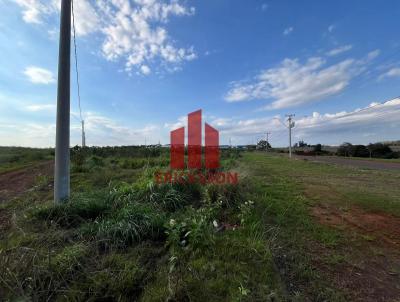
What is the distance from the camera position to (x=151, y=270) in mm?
2420

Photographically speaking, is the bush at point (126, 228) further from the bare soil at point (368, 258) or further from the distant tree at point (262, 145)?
the distant tree at point (262, 145)

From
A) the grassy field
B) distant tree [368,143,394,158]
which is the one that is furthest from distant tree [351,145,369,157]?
the grassy field

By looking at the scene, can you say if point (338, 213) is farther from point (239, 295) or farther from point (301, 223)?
point (239, 295)

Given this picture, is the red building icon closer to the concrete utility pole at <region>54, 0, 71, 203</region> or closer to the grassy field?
the grassy field

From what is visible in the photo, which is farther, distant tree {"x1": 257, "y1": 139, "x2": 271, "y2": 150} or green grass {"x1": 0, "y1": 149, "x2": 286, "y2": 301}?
distant tree {"x1": 257, "y1": 139, "x2": 271, "y2": 150}

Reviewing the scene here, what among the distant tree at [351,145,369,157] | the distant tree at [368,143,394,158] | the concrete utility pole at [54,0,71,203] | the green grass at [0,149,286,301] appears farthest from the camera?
the distant tree at [351,145,369,157]

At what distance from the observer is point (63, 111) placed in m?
4.18

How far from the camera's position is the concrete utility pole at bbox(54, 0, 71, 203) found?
4.13 metres

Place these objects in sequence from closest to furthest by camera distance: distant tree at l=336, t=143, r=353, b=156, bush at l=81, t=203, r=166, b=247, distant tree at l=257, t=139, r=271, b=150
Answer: bush at l=81, t=203, r=166, b=247, distant tree at l=336, t=143, r=353, b=156, distant tree at l=257, t=139, r=271, b=150

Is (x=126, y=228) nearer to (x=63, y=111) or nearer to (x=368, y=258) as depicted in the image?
(x=63, y=111)

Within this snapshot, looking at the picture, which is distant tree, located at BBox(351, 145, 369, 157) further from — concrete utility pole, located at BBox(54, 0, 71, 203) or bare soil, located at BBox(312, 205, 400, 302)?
concrete utility pole, located at BBox(54, 0, 71, 203)

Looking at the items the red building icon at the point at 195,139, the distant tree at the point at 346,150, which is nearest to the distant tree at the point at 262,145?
the distant tree at the point at 346,150

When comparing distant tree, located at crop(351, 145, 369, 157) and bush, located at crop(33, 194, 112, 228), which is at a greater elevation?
distant tree, located at crop(351, 145, 369, 157)

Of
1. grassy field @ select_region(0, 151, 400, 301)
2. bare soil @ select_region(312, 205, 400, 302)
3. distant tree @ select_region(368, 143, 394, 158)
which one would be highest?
distant tree @ select_region(368, 143, 394, 158)
